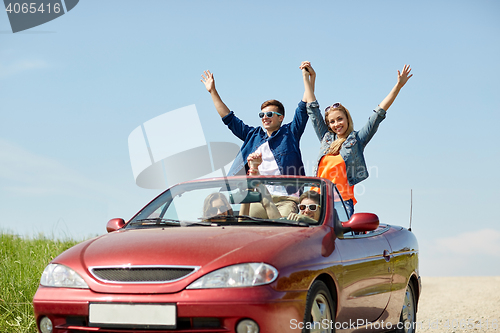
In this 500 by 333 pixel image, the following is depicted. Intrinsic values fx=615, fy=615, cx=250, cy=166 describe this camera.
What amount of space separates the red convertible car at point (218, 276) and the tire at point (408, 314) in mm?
1450

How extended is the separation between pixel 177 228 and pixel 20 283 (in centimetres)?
424

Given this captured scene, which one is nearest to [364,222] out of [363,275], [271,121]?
[363,275]

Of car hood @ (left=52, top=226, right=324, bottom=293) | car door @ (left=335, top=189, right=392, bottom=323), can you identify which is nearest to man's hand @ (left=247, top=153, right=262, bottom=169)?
car door @ (left=335, top=189, right=392, bottom=323)

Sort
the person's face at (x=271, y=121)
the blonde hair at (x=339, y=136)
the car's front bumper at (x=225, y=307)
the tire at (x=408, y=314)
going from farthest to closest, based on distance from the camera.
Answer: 1. the person's face at (x=271, y=121)
2. the blonde hair at (x=339, y=136)
3. the tire at (x=408, y=314)
4. the car's front bumper at (x=225, y=307)

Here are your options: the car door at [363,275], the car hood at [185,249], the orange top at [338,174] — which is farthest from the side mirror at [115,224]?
the orange top at [338,174]

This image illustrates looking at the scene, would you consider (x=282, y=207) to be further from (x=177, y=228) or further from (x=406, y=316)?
(x=406, y=316)

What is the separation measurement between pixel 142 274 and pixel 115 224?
1.62m

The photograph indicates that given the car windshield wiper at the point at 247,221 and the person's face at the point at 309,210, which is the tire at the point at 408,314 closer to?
the person's face at the point at 309,210

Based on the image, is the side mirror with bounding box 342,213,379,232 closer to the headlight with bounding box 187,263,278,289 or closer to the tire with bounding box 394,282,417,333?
the headlight with bounding box 187,263,278,289

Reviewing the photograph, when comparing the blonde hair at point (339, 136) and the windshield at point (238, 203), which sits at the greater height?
the blonde hair at point (339, 136)

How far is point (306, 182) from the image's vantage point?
583cm

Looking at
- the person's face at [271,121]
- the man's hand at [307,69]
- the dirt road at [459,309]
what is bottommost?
the dirt road at [459,309]

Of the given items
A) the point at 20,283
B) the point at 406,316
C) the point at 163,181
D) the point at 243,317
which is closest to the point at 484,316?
the point at 406,316

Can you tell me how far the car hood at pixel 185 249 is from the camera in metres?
4.11
